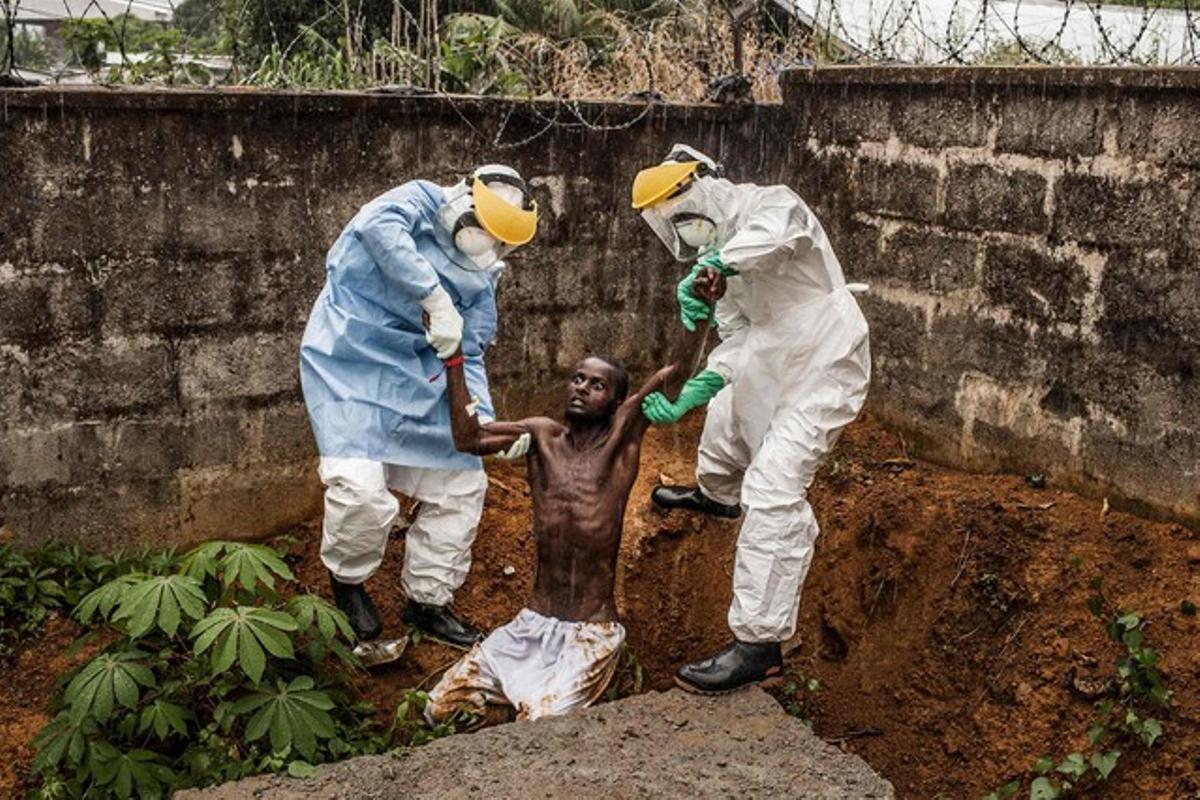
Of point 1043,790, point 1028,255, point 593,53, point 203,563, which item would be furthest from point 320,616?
point 593,53

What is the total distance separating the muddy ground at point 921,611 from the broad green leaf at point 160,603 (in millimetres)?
820

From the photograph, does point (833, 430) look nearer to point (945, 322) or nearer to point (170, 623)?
point (945, 322)

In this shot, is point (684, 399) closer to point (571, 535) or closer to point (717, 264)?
point (717, 264)

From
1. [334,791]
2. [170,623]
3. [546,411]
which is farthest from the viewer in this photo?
[546,411]

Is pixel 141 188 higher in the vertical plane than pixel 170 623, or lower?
higher

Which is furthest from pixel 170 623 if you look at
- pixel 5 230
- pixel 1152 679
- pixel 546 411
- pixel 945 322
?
pixel 945 322

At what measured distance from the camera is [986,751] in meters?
4.20

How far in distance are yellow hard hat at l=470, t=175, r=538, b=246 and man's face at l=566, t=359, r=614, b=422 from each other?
1.64 feet

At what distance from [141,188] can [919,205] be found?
129 inches

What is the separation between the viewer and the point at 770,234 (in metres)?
4.11

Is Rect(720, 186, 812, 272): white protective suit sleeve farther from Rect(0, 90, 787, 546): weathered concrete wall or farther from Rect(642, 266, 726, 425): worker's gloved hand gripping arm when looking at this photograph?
Rect(0, 90, 787, 546): weathered concrete wall

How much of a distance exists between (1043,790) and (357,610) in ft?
7.98

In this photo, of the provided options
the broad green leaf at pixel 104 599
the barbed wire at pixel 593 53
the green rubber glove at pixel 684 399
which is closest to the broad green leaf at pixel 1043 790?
the green rubber glove at pixel 684 399

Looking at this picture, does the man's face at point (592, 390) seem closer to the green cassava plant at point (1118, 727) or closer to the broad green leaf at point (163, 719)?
the broad green leaf at point (163, 719)
